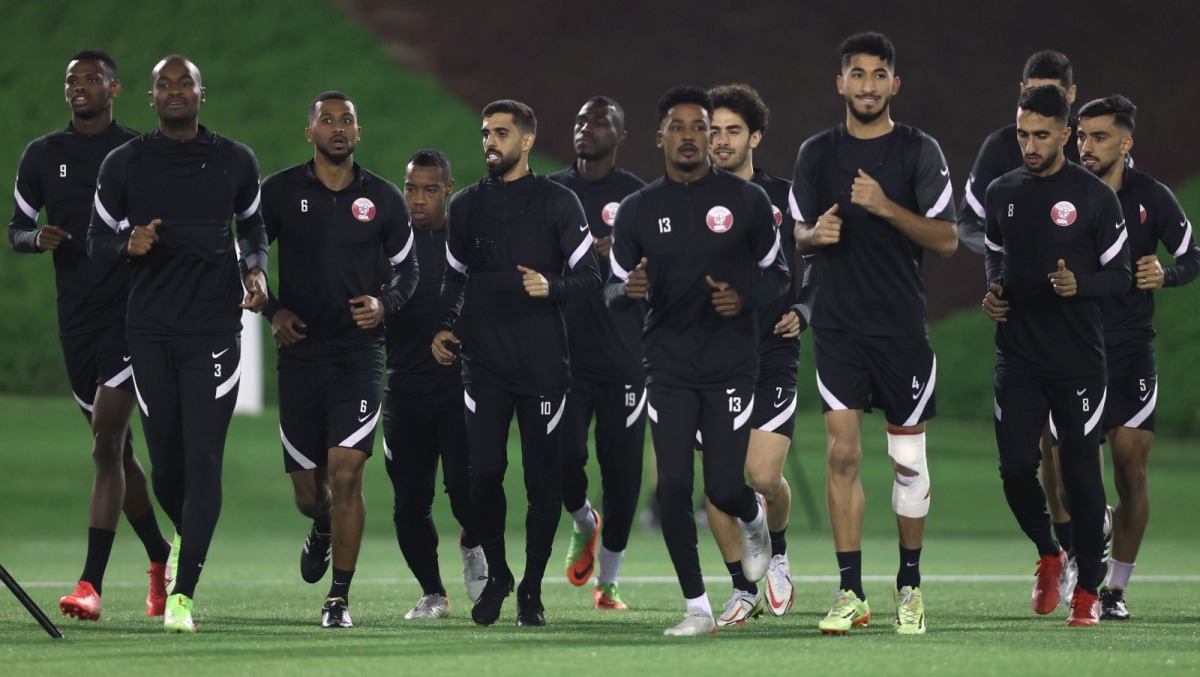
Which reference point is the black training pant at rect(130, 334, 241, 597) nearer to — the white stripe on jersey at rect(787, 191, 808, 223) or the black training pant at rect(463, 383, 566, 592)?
the black training pant at rect(463, 383, 566, 592)

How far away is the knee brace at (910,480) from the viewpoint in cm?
738

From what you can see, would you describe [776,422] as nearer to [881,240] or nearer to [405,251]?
[881,240]

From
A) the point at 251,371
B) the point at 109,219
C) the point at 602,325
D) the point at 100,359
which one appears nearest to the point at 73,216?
the point at 100,359

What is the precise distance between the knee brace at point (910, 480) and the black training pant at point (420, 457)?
227 cm

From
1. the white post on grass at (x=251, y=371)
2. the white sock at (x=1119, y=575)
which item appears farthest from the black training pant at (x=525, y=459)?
the white post on grass at (x=251, y=371)

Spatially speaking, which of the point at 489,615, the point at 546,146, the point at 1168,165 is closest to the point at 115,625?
the point at 489,615

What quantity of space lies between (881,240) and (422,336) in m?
2.49

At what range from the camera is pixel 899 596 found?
7152 millimetres

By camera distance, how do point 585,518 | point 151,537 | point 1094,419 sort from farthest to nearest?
point 585,518 < point 151,537 < point 1094,419

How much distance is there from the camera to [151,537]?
858 centimetres

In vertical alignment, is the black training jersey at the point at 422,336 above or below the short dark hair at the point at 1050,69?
below

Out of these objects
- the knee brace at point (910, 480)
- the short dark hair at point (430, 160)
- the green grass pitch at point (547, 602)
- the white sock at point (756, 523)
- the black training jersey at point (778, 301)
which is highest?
the short dark hair at point (430, 160)

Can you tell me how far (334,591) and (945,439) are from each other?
50.1 feet

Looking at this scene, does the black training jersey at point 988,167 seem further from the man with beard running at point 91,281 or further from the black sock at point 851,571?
the man with beard running at point 91,281
